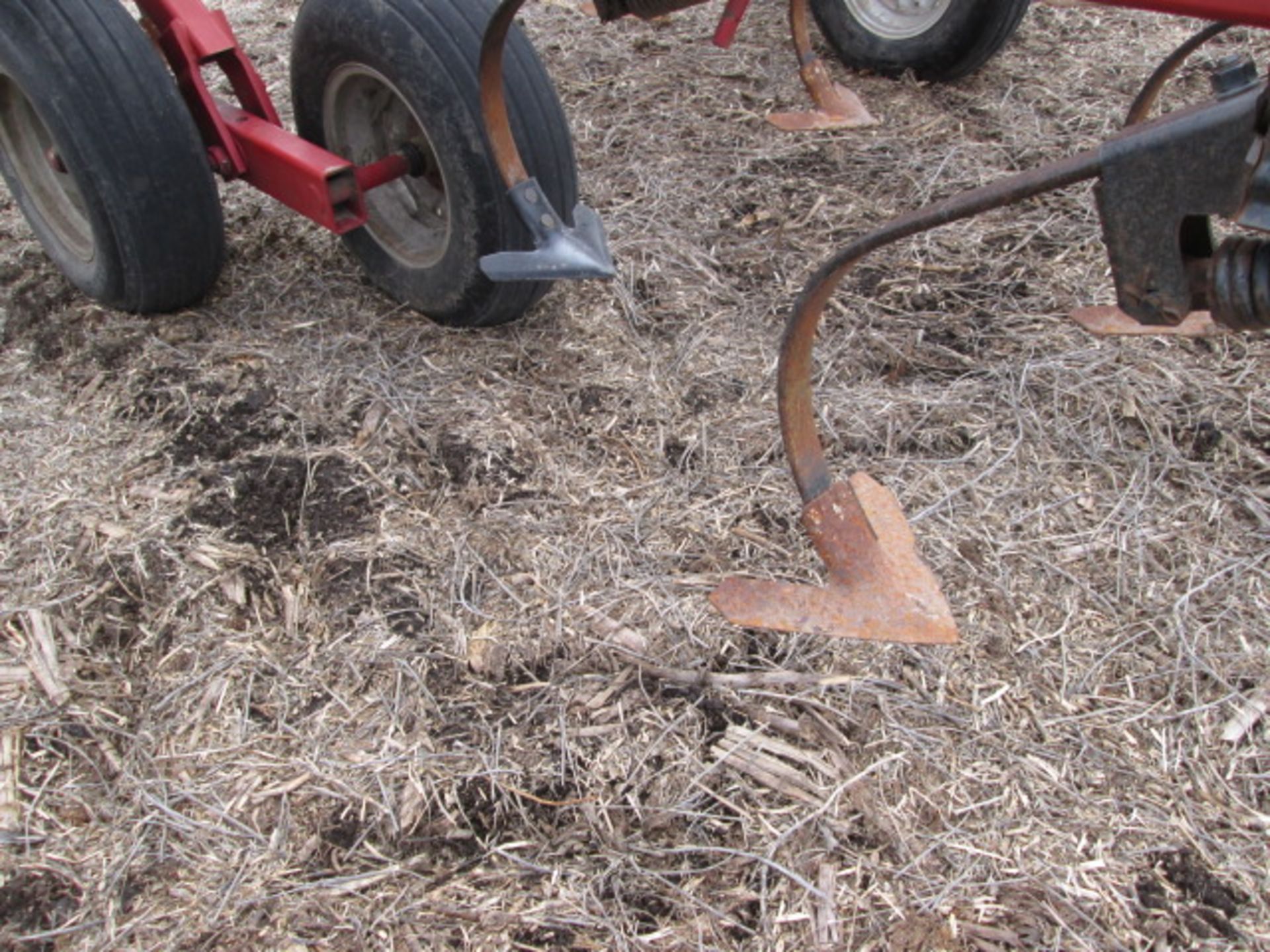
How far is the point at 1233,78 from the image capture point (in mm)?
Answer: 1264

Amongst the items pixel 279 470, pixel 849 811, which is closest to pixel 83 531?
pixel 279 470

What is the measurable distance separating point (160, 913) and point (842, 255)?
143 centimetres

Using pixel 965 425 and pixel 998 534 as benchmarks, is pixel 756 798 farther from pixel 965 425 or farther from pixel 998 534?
pixel 965 425

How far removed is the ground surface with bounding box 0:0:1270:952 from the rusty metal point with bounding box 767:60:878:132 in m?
0.68

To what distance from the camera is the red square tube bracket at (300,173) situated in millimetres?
2395

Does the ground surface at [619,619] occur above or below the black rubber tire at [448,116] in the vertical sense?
below

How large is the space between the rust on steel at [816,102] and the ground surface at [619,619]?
2.23 feet

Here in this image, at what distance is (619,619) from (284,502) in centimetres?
78

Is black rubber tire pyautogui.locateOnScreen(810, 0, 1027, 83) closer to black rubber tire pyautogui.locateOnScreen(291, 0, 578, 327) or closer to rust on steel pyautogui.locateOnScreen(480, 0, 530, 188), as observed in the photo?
black rubber tire pyautogui.locateOnScreen(291, 0, 578, 327)

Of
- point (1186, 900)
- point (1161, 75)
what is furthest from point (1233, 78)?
point (1161, 75)

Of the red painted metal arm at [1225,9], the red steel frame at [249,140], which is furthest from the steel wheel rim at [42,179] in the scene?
the red painted metal arm at [1225,9]

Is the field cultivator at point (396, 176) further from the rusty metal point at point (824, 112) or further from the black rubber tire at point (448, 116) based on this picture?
the rusty metal point at point (824, 112)

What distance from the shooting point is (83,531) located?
2.11 metres

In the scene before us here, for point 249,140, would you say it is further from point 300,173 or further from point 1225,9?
point 1225,9
